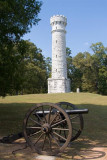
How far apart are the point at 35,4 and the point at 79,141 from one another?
6.87m

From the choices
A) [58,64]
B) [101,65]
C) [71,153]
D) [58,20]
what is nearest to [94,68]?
[101,65]

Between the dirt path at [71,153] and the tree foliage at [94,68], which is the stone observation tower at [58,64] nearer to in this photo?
the tree foliage at [94,68]

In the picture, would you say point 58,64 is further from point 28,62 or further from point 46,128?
point 46,128

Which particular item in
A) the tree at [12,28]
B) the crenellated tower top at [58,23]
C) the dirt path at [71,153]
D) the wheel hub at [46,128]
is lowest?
the dirt path at [71,153]

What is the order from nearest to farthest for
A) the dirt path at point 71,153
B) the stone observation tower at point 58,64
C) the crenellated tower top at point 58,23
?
the dirt path at point 71,153
the stone observation tower at point 58,64
the crenellated tower top at point 58,23

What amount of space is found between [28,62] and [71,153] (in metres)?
36.4

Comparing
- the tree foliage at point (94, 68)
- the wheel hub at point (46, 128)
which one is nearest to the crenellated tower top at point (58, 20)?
the tree foliage at point (94, 68)

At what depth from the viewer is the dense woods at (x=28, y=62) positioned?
855 centimetres

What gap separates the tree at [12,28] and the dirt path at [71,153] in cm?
388

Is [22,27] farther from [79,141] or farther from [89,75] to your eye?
[89,75]

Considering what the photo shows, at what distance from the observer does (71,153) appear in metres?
5.40

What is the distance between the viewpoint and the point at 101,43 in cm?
4675

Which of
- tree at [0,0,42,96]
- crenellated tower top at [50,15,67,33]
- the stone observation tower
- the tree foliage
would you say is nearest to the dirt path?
tree at [0,0,42,96]

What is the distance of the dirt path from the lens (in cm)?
502
